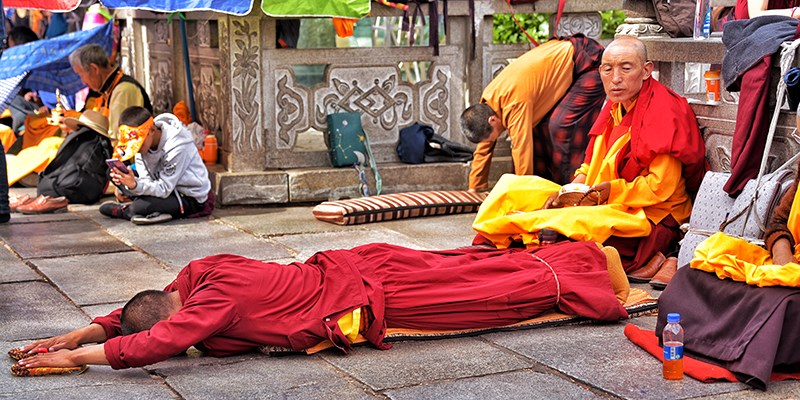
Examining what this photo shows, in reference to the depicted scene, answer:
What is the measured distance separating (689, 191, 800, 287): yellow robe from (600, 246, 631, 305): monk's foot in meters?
0.62

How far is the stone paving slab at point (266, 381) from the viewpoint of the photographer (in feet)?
14.3

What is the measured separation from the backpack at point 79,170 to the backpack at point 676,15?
14.3 ft

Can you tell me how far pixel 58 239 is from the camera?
7.57 metres

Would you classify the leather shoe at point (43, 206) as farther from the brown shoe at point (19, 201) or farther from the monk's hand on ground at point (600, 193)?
the monk's hand on ground at point (600, 193)

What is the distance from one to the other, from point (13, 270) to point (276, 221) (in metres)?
2.06

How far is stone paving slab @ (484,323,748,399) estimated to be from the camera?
4.41m

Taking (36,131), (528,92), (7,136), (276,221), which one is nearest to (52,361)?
(276,221)

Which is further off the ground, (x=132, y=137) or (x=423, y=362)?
(x=132, y=137)

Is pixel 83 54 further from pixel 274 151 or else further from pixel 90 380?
pixel 90 380

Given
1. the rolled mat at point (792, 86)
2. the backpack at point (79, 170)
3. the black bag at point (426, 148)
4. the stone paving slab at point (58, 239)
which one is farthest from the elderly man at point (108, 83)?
the rolled mat at point (792, 86)

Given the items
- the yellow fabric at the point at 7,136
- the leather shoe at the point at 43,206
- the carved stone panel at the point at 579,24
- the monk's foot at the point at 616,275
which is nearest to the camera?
the monk's foot at the point at 616,275

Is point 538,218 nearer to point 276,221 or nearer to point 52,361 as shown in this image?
point 276,221

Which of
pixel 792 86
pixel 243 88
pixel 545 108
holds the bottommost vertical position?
pixel 545 108

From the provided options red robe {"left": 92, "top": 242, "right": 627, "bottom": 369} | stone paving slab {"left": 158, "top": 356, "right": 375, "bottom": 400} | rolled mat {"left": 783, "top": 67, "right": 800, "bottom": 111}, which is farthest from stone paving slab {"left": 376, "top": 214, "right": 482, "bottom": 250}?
stone paving slab {"left": 158, "top": 356, "right": 375, "bottom": 400}
